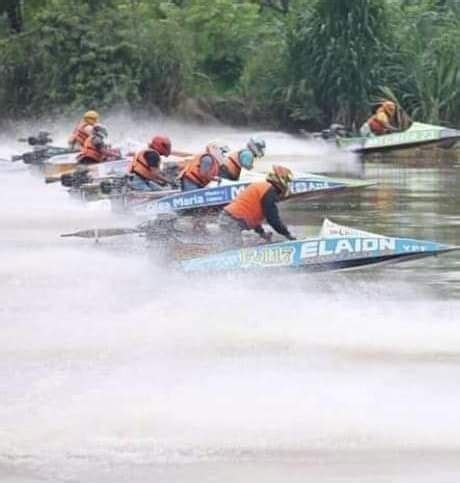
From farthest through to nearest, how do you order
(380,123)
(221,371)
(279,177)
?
(380,123) < (279,177) < (221,371)

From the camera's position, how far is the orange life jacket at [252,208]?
1964 cm

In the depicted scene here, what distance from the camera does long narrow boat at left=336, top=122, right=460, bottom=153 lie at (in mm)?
39500

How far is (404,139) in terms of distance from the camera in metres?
39.5

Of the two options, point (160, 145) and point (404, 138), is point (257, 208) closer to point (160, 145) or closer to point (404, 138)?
point (160, 145)

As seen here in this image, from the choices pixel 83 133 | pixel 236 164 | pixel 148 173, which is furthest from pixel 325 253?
pixel 83 133

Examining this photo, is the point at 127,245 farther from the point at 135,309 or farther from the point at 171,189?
the point at 135,309

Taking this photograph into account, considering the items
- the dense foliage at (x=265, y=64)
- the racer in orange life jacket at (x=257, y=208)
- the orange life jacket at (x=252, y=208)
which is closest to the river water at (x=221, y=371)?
the racer in orange life jacket at (x=257, y=208)

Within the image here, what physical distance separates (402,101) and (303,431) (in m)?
37.8

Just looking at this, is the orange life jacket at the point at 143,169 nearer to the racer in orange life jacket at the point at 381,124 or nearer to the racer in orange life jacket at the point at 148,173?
the racer in orange life jacket at the point at 148,173

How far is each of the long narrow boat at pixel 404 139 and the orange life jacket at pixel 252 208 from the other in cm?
2016

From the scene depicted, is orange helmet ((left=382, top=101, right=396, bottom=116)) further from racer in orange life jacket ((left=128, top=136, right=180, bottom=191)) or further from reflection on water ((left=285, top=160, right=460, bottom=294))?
racer in orange life jacket ((left=128, top=136, right=180, bottom=191))

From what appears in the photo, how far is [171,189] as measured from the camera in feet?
83.6

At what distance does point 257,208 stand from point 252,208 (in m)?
0.06

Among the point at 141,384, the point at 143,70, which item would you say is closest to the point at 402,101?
the point at 143,70
